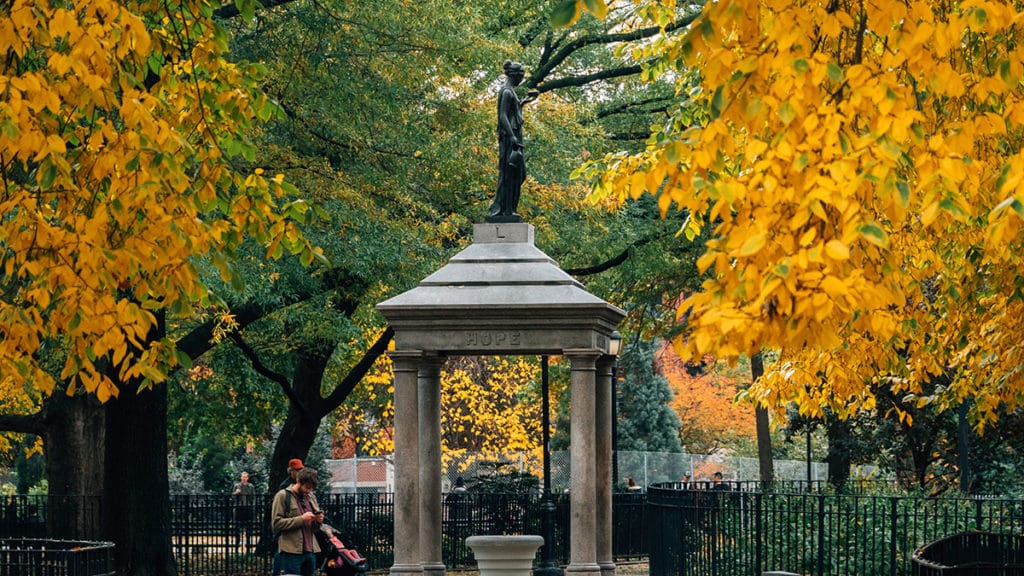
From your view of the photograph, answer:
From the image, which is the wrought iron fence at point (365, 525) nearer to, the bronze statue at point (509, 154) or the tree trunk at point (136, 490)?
the tree trunk at point (136, 490)

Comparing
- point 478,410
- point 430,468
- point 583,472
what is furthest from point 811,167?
point 478,410

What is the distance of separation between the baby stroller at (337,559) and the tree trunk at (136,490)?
4518 millimetres

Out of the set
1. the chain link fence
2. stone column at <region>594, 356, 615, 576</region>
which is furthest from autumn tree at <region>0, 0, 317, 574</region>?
the chain link fence

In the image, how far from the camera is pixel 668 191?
7055 millimetres

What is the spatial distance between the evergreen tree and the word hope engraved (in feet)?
140

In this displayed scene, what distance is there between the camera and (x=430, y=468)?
15.8 metres

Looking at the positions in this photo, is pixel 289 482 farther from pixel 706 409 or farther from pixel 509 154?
pixel 706 409

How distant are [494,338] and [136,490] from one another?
23.2 feet

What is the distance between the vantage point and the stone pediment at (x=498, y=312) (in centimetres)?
1491

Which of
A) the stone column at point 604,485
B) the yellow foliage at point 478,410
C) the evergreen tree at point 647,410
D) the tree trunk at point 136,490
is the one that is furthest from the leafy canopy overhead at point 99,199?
the evergreen tree at point 647,410

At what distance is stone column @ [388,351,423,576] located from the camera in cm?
1545

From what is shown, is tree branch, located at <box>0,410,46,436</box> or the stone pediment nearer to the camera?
the stone pediment

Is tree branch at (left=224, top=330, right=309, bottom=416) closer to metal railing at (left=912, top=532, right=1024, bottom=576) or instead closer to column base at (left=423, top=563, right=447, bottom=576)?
column base at (left=423, top=563, right=447, bottom=576)

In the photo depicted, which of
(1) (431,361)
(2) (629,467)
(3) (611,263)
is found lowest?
(2) (629,467)
